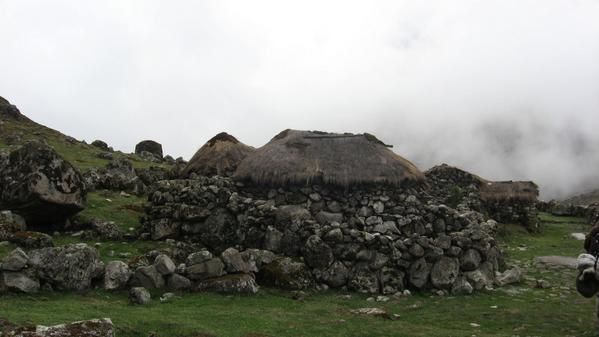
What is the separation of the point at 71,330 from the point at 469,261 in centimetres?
1231

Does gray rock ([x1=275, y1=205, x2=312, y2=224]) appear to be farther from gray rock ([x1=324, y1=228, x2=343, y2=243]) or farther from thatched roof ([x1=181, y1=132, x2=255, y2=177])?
thatched roof ([x1=181, y1=132, x2=255, y2=177])

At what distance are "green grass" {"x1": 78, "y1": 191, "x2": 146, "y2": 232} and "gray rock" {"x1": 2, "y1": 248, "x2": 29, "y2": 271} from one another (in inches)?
262

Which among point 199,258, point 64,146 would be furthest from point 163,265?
point 64,146

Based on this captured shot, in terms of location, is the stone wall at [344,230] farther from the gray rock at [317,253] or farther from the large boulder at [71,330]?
the large boulder at [71,330]

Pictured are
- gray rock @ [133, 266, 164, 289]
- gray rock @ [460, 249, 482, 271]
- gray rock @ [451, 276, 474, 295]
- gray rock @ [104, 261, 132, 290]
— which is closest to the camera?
gray rock @ [104, 261, 132, 290]

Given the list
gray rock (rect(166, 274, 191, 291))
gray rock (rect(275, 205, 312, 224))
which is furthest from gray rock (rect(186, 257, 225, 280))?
gray rock (rect(275, 205, 312, 224))

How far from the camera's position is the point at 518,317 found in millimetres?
13039

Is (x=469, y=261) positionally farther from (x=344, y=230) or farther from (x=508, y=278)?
(x=344, y=230)

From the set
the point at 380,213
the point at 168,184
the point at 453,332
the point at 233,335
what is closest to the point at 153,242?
the point at 168,184

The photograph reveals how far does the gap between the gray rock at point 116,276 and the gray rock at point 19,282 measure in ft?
5.21

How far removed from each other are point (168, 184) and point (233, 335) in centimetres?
1082

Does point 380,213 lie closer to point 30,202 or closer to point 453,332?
point 453,332

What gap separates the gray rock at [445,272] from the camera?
16.2 m

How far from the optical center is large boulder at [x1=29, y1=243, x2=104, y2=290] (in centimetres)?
1268
